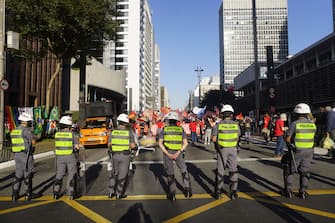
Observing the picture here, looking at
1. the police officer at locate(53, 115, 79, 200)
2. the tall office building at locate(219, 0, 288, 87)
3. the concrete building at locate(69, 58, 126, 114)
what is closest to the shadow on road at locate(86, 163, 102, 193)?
the police officer at locate(53, 115, 79, 200)

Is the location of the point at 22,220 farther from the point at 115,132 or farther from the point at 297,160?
the point at 297,160

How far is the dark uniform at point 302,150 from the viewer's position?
6.44 meters

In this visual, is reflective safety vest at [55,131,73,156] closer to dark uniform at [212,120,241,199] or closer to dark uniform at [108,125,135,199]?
dark uniform at [108,125,135,199]

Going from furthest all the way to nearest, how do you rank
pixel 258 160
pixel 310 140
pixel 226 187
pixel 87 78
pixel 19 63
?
pixel 87 78 → pixel 19 63 → pixel 258 160 → pixel 226 187 → pixel 310 140

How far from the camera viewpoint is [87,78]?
5144 centimetres

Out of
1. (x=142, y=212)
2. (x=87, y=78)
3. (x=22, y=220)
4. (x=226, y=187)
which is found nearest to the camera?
(x=22, y=220)

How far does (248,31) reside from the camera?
85.5 m

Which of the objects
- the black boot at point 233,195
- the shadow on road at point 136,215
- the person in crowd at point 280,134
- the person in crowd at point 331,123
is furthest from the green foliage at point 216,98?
the shadow on road at point 136,215

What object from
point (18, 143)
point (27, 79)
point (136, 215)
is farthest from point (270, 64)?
point (27, 79)

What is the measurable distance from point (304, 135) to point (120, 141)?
3692mm

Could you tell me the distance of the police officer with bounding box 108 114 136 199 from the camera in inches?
261

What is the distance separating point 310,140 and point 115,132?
3.95 meters

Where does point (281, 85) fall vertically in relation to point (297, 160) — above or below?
above

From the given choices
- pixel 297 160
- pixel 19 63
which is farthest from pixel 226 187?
pixel 19 63
